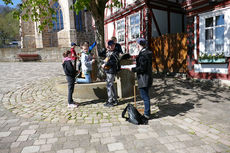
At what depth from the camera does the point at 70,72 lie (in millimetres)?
4844

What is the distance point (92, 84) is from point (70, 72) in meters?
0.99

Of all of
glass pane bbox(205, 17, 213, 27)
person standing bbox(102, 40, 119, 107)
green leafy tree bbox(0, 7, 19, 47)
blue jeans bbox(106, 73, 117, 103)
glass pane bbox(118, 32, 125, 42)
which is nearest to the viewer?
person standing bbox(102, 40, 119, 107)

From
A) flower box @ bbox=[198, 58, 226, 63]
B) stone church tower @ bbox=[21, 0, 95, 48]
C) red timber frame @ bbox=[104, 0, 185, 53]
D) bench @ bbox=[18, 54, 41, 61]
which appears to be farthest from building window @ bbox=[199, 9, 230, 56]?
stone church tower @ bbox=[21, 0, 95, 48]

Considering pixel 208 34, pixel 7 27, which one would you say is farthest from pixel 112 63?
pixel 7 27

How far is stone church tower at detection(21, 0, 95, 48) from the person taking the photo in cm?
2555

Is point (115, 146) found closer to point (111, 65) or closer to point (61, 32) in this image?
point (111, 65)

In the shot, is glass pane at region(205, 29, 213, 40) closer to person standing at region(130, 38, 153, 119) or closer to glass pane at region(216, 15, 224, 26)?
glass pane at region(216, 15, 224, 26)

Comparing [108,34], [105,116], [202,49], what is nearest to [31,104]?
[105,116]

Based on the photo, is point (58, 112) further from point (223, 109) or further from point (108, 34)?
point (108, 34)

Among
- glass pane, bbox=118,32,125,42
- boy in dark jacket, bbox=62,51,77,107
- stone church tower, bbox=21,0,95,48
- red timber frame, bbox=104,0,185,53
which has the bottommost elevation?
boy in dark jacket, bbox=62,51,77,107

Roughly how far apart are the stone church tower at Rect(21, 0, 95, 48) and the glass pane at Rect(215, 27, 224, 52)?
67.6 ft

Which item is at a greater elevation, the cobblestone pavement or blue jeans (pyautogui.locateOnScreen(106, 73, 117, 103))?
blue jeans (pyautogui.locateOnScreen(106, 73, 117, 103))

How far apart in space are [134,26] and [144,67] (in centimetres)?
915

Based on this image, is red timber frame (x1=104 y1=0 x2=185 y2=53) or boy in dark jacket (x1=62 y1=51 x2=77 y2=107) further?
Answer: red timber frame (x1=104 y1=0 x2=185 y2=53)
